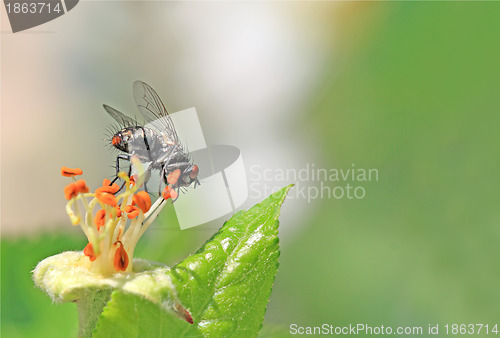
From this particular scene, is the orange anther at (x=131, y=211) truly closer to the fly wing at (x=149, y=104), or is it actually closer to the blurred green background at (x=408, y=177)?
the fly wing at (x=149, y=104)

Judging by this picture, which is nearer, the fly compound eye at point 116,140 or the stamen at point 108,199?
the stamen at point 108,199

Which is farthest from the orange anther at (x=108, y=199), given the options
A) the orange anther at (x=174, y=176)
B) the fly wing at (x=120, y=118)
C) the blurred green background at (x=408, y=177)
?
the blurred green background at (x=408, y=177)

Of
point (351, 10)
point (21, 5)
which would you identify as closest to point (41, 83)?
point (21, 5)

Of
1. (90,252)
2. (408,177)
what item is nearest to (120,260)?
(90,252)

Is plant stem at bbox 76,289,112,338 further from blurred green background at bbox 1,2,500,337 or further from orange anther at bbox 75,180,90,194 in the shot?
blurred green background at bbox 1,2,500,337

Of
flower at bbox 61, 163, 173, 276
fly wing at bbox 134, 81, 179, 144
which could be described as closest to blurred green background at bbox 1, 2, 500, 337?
fly wing at bbox 134, 81, 179, 144

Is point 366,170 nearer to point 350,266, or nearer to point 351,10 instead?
point 350,266
